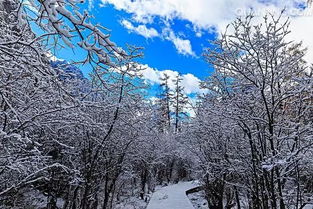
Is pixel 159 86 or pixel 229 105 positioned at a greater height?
pixel 159 86

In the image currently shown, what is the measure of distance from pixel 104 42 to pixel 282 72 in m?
Answer: 4.28

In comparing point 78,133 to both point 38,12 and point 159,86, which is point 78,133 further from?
point 159,86

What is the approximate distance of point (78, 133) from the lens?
7.63 metres

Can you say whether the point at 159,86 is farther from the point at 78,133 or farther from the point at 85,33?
the point at 85,33

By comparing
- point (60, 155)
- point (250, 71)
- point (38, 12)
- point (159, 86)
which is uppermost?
point (159, 86)

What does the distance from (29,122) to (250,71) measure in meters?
3.87

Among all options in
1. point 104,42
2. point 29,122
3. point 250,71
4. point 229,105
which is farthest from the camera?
point 229,105

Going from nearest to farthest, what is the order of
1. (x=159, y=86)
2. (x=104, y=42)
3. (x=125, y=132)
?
(x=104, y=42), (x=125, y=132), (x=159, y=86)

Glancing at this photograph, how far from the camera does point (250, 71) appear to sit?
16.3 ft

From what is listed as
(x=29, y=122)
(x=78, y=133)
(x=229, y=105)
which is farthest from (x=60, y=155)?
(x=229, y=105)

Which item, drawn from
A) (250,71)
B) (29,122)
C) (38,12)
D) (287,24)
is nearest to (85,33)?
(38,12)

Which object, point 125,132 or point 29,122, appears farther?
point 125,132

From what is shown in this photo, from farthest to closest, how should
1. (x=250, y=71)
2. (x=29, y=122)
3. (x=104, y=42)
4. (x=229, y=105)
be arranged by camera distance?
(x=229, y=105)
(x=250, y=71)
(x=29, y=122)
(x=104, y=42)

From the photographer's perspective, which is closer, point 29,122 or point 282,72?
point 29,122
